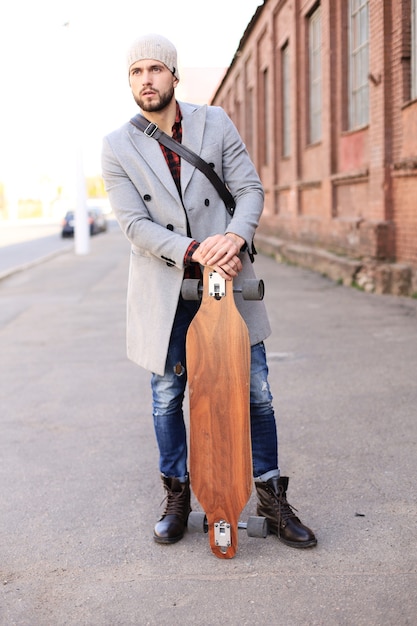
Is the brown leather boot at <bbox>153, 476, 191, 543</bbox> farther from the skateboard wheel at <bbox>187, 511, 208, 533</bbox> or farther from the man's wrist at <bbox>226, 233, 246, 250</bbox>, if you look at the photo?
the man's wrist at <bbox>226, 233, 246, 250</bbox>

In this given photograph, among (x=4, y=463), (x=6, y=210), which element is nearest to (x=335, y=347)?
(x=4, y=463)

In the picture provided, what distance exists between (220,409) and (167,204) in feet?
2.89

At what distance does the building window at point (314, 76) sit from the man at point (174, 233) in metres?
13.9

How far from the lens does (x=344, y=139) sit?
46.7ft

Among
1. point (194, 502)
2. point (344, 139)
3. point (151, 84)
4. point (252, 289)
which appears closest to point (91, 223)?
point (344, 139)

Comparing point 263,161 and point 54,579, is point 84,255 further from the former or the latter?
point 54,579

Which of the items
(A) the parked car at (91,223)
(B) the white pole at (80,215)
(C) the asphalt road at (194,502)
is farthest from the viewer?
(A) the parked car at (91,223)

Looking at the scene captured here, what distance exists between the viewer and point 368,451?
4.45 meters

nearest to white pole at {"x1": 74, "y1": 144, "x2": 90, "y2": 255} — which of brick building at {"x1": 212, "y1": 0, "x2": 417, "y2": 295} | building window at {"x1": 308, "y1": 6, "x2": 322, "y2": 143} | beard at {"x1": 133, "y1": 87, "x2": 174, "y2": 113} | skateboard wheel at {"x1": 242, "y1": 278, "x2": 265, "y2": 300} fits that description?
brick building at {"x1": 212, "y1": 0, "x2": 417, "y2": 295}

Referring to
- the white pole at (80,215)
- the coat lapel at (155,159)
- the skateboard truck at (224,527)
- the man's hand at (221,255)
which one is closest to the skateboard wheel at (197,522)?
the skateboard truck at (224,527)

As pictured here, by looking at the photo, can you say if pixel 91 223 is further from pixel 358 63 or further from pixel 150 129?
pixel 150 129

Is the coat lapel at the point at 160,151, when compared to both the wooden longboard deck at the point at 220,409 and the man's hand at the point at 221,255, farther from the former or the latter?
the wooden longboard deck at the point at 220,409

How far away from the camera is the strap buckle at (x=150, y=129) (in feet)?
10.7

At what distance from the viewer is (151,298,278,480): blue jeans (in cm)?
333
